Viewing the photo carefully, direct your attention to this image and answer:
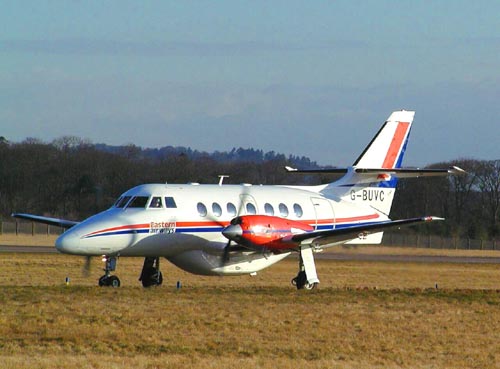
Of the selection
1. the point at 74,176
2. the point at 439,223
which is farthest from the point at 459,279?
the point at 74,176

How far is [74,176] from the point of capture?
3738 inches

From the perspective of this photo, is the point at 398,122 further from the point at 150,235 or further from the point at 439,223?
the point at 439,223

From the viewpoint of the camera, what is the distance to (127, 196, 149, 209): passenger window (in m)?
31.8

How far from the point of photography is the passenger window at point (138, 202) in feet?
104

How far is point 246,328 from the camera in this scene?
74.0 ft

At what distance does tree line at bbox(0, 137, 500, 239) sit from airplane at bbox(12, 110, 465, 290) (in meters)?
47.7

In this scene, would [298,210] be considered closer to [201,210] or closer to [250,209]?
[250,209]

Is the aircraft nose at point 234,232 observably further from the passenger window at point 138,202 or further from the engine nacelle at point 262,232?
the passenger window at point 138,202

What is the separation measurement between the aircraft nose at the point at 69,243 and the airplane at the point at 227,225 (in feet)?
0.09

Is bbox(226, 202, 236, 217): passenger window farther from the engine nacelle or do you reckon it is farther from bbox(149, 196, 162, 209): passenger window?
bbox(149, 196, 162, 209): passenger window

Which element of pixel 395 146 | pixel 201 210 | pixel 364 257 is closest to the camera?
pixel 201 210

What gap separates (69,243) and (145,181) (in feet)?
195

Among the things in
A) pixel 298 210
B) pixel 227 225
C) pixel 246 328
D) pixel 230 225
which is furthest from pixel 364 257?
pixel 246 328

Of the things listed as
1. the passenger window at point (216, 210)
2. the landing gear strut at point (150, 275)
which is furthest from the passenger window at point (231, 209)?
the landing gear strut at point (150, 275)
